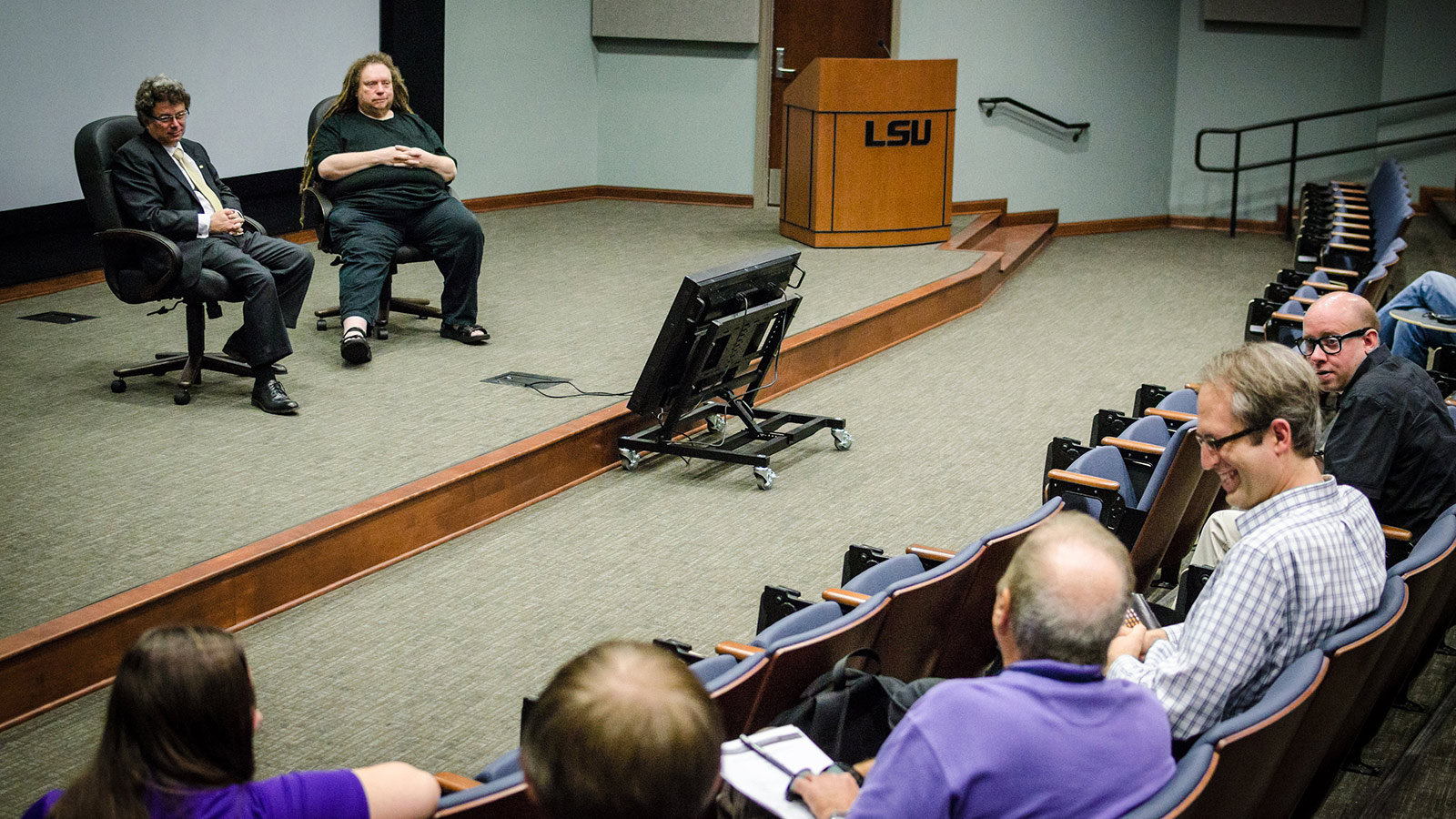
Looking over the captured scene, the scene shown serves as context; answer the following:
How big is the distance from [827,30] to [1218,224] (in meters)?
3.48

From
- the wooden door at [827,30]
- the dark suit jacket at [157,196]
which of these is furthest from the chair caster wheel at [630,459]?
the wooden door at [827,30]

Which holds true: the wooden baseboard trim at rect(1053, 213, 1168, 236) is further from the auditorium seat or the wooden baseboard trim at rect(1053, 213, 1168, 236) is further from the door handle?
the auditorium seat

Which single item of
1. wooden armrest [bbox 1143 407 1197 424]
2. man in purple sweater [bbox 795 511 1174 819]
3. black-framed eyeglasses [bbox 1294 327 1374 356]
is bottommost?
wooden armrest [bbox 1143 407 1197 424]

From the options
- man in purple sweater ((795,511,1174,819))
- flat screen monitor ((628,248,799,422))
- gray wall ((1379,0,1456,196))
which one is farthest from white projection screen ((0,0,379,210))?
gray wall ((1379,0,1456,196))

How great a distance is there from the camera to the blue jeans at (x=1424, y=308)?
14.4 ft

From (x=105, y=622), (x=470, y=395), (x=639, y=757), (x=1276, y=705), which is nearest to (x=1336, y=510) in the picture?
(x=1276, y=705)

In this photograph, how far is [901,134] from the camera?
7414 mm

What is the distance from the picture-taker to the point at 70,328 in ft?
16.6

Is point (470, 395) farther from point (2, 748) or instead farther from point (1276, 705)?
point (1276, 705)

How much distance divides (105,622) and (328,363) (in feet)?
7.00

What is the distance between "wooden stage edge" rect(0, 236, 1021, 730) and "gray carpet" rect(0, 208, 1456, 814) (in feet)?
0.17

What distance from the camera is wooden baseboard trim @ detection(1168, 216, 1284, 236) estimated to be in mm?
9891

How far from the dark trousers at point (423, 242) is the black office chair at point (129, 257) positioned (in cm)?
71

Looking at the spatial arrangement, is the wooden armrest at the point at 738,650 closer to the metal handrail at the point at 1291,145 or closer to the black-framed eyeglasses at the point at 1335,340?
the black-framed eyeglasses at the point at 1335,340
